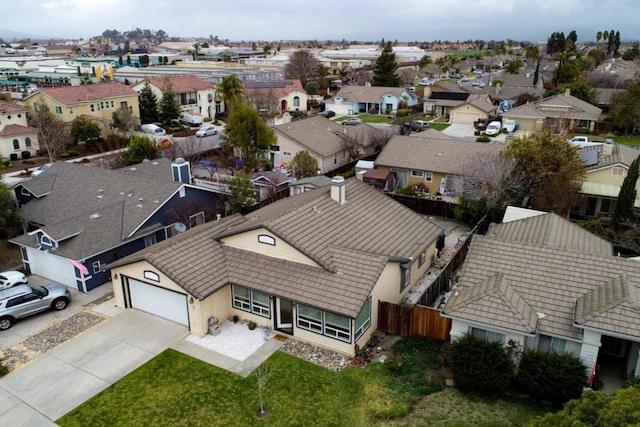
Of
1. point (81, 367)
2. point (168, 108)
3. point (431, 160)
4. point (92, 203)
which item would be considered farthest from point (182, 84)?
point (81, 367)

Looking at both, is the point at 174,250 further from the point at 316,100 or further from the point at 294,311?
the point at 316,100

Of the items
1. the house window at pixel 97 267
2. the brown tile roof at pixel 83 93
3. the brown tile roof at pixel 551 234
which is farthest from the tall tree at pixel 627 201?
the brown tile roof at pixel 83 93

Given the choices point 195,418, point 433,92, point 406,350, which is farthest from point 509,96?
point 195,418

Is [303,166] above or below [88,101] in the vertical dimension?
below

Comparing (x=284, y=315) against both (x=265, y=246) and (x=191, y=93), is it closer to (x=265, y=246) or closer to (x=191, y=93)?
(x=265, y=246)

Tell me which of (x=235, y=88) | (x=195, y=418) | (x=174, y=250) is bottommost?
(x=195, y=418)

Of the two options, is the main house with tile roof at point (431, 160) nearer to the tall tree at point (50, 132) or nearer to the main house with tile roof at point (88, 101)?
the tall tree at point (50, 132)

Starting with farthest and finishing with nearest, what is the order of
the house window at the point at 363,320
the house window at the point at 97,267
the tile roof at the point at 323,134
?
the tile roof at the point at 323,134
the house window at the point at 97,267
the house window at the point at 363,320
